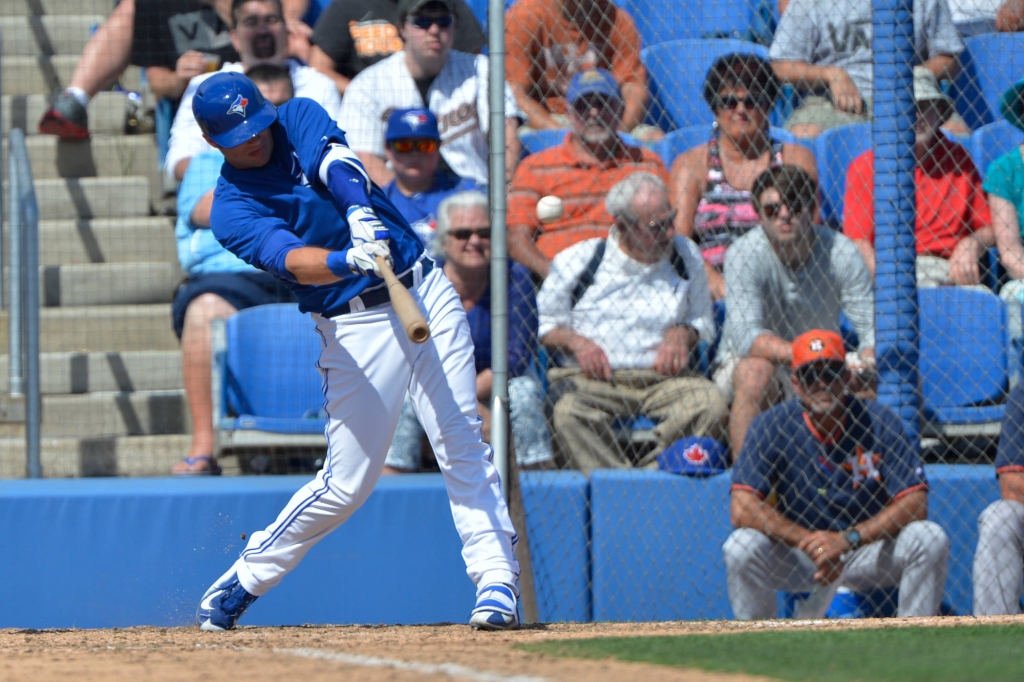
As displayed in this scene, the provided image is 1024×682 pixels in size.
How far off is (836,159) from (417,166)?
187 cm

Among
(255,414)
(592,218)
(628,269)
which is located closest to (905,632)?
(628,269)

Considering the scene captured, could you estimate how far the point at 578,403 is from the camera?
16.4ft

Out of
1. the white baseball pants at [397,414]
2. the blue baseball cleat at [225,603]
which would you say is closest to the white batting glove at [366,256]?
the white baseball pants at [397,414]

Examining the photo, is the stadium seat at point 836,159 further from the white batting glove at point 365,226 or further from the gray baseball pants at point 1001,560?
the white batting glove at point 365,226

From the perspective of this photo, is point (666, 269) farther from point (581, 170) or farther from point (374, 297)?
point (374, 297)

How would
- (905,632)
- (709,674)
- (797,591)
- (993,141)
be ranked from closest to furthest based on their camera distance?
1. (709,674)
2. (905,632)
3. (797,591)
4. (993,141)

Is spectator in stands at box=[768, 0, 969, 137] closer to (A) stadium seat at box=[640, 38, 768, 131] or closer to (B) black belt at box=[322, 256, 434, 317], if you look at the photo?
(A) stadium seat at box=[640, 38, 768, 131]

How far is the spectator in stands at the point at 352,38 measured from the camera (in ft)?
20.6

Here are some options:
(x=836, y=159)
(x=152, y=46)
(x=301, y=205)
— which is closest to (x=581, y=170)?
(x=836, y=159)

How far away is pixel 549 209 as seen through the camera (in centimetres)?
518

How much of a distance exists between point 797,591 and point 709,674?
2053 millimetres

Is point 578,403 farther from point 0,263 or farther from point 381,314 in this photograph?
point 0,263

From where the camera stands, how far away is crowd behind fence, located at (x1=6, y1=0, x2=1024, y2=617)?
15.7ft

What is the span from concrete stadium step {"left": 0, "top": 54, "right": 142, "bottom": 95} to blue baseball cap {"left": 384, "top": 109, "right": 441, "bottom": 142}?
6.40 ft
